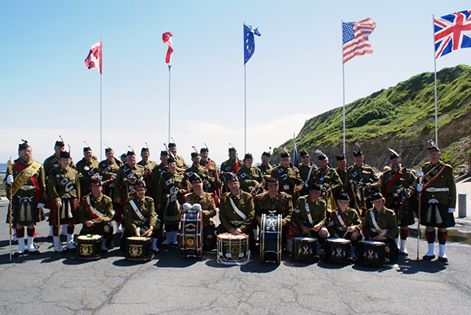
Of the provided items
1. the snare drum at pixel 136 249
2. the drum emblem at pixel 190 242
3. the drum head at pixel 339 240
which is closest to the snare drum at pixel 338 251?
the drum head at pixel 339 240

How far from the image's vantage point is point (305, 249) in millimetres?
7434

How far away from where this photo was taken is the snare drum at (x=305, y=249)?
743cm

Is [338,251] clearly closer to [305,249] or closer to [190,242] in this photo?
[305,249]

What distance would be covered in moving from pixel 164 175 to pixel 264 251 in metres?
3.25

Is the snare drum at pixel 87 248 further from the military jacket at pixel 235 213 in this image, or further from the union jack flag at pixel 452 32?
the union jack flag at pixel 452 32

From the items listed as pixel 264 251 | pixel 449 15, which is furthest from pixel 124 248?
pixel 449 15

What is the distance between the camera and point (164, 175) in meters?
9.30

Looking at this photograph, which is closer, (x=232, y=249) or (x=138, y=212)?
(x=232, y=249)

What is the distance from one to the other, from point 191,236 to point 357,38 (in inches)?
447

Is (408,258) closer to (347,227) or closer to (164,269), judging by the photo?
(347,227)

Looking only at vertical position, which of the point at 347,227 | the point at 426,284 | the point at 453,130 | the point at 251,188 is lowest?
the point at 426,284

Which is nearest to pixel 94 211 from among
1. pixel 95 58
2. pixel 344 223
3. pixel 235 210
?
pixel 235 210

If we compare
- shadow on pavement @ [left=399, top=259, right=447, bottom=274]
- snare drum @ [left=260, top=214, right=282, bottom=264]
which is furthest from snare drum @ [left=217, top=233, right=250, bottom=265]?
shadow on pavement @ [left=399, top=259, right=447, bottom=274]

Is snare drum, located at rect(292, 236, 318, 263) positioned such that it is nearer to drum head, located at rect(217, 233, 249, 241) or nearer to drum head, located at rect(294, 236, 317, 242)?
drum head, located at rect(294, 236, 317, 242)
